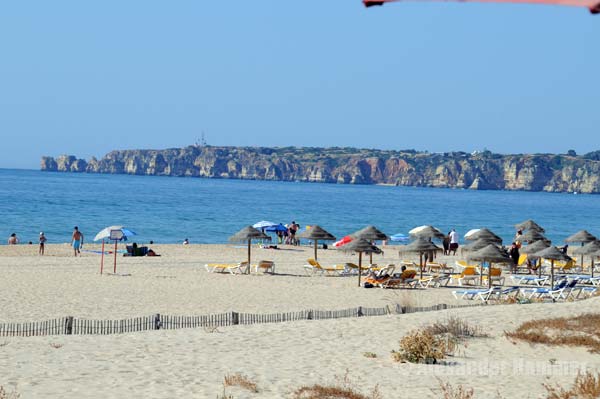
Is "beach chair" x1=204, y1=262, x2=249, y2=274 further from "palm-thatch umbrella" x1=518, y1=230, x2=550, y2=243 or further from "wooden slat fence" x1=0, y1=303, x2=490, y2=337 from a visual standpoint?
"palm-thatch umbrella" x1=518, y1=230, x2=550, y2=243

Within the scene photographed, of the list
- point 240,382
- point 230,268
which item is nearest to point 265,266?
point 230,268

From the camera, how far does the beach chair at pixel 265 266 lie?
1010 inches

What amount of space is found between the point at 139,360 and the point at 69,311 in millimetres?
6520

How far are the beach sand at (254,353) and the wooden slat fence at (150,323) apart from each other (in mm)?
442

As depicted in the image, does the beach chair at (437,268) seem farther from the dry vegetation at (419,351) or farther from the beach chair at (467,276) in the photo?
the dry vegetation at (419,351)

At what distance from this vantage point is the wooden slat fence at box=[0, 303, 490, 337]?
12922 millimetres

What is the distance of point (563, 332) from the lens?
42.7 feet

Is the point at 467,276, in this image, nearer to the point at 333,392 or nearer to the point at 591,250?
the point at 591,250

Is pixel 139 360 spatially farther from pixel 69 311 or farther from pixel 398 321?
pixel 69 311

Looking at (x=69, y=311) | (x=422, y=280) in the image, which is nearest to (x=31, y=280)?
(x=69, y=311)

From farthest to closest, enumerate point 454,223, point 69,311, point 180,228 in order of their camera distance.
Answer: point 454,223
point 180,228
point 69,311

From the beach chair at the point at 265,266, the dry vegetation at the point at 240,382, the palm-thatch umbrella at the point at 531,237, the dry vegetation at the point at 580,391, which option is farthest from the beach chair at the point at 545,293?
the dry vegetation at the point at 240,382

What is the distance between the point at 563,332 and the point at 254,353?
4.89 metres

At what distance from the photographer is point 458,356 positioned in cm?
1170
